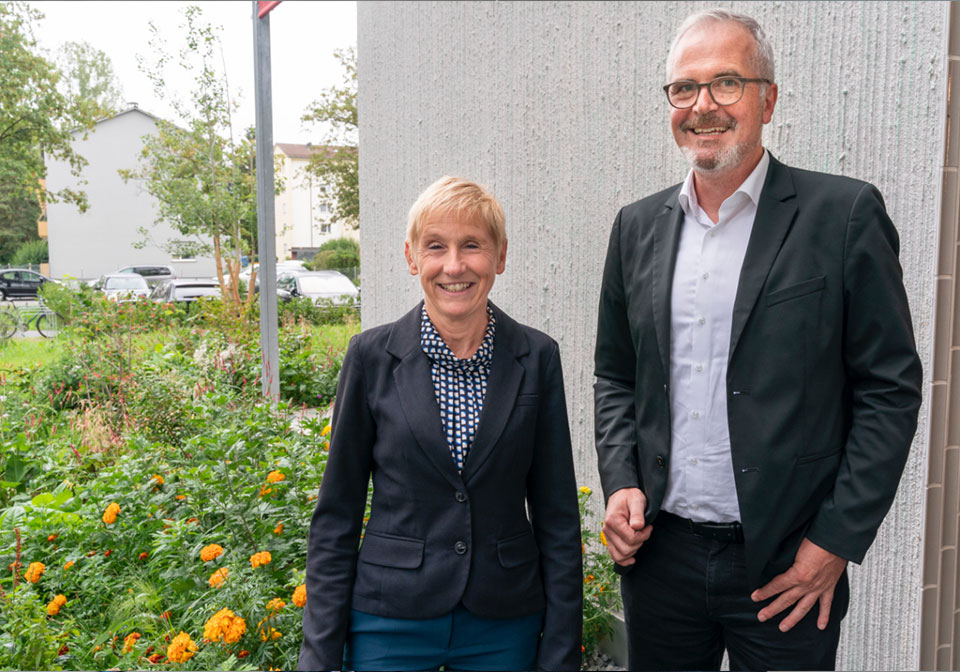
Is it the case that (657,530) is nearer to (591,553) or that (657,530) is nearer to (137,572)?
(591,553)

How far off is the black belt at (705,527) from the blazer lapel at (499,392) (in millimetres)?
505

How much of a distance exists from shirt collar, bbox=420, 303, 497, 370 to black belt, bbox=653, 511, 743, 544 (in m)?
0.60

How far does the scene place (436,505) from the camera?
1.70 metres

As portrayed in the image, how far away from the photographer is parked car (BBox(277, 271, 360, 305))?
16.6 meters

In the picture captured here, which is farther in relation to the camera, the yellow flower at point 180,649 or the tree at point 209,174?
the tree at point 209,174

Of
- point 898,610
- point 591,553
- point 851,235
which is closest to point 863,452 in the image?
point 851,235

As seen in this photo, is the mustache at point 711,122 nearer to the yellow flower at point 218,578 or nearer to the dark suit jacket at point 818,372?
the dark suit jacket at point 818,372

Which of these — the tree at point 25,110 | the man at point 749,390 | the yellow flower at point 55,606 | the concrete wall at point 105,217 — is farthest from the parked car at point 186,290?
the concrete wall at point 105,217

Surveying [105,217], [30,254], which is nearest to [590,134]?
[30,254]

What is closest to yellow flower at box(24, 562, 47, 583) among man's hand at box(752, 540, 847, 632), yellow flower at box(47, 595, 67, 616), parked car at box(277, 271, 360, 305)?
yellow flower at box(47, 595, 67, 616)

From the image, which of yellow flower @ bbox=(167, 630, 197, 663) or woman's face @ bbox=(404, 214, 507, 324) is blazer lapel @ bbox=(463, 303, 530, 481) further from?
yellow flower @ bbox=(167, 630, 197, 663)

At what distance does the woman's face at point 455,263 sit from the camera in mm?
1698

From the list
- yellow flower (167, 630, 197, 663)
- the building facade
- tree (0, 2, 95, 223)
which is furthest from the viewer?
the building facade

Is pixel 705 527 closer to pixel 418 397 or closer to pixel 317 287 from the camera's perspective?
pixel 418 397
